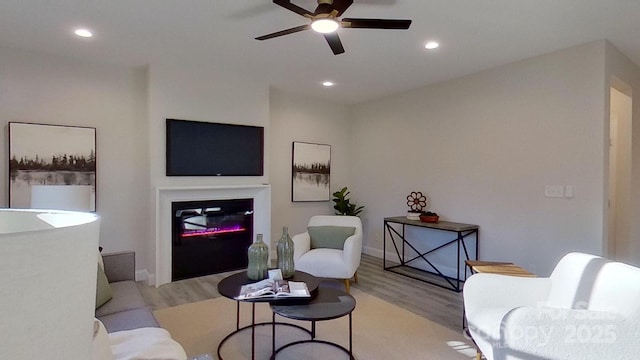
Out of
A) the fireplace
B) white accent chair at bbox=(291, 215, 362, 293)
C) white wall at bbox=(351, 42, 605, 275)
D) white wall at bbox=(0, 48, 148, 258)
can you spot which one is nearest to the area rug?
white accent chair at bbox=(291, 215, 362, 293)

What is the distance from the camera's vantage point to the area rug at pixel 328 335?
253 cm

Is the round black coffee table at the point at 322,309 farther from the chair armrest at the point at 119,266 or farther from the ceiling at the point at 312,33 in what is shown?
the ceiling at the point at 312,33

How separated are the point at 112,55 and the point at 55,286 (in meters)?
4.14

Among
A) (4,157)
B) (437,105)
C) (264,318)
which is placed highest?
(437,105)

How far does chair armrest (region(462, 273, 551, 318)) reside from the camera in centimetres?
220

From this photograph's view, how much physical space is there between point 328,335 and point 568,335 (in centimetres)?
174

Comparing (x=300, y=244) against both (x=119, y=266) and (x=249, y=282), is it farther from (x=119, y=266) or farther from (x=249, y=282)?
(x=119, y=266)

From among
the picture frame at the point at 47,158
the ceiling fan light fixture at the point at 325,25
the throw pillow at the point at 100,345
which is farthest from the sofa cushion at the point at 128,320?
the ceiling fan light fixture at the point at 325,25

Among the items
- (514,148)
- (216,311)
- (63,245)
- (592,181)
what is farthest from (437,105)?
(63,245)

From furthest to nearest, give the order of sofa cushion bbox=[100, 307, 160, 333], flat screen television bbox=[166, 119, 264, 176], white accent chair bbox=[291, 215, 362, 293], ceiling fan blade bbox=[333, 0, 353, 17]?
1. flat screen television bbox=[166, 119, 264, 176]
2. white accent chair bbox=[291, 215, 362, 293]
3. ceiling fan blade bbox=[333, 0, 353, 17]
4. sofa cushion bbox=[100, 307, 160, 333]

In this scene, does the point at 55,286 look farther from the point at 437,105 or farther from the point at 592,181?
the point at 437,105

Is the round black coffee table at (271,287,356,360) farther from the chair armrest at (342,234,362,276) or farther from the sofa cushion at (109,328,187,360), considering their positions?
the chair armrest at (342,234,362,276)

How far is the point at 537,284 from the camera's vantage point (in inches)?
89.0

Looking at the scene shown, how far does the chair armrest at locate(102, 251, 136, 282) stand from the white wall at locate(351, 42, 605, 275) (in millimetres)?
3684
